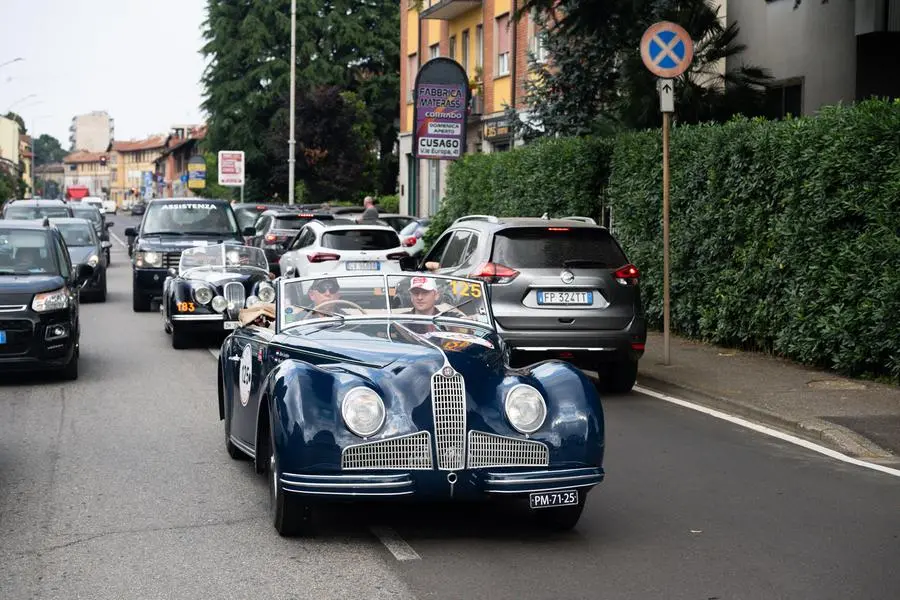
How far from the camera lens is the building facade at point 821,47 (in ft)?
73.9

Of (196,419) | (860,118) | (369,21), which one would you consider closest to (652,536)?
(196,419)

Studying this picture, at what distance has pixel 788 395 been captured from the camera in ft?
41.7

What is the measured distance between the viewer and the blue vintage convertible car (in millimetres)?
6793

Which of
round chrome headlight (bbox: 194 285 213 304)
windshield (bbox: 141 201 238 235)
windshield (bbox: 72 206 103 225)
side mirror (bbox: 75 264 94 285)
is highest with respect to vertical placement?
windshield (bbox: 72 206 103 225)

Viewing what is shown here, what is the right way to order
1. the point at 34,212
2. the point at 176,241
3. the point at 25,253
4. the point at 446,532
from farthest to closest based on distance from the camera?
the point at 34,212 → the point at 176,241 → the point at 25,253 → the point at 446,532

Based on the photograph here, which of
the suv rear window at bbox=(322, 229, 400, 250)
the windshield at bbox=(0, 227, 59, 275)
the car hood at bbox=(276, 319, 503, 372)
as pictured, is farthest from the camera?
the suv rear window at bbox=(322, 229, 400, 250)

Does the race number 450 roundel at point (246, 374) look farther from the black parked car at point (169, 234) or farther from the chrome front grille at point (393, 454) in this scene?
the black parked car at point (169, 234)

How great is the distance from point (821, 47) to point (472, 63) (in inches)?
841

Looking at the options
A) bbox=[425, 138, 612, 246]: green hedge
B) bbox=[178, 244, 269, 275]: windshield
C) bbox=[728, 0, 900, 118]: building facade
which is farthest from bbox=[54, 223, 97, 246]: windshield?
bbox=[728, 0, 900, 118]: building facade

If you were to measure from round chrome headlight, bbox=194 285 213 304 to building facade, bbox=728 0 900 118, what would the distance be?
10.1 m

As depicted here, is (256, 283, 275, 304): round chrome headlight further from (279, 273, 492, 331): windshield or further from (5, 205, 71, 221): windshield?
(5, 205, 71, 221): windshield

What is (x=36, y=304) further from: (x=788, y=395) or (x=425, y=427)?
(x=425, y=427)

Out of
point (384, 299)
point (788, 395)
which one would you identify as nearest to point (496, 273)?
point (788, 395)

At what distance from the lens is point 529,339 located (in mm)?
13031
